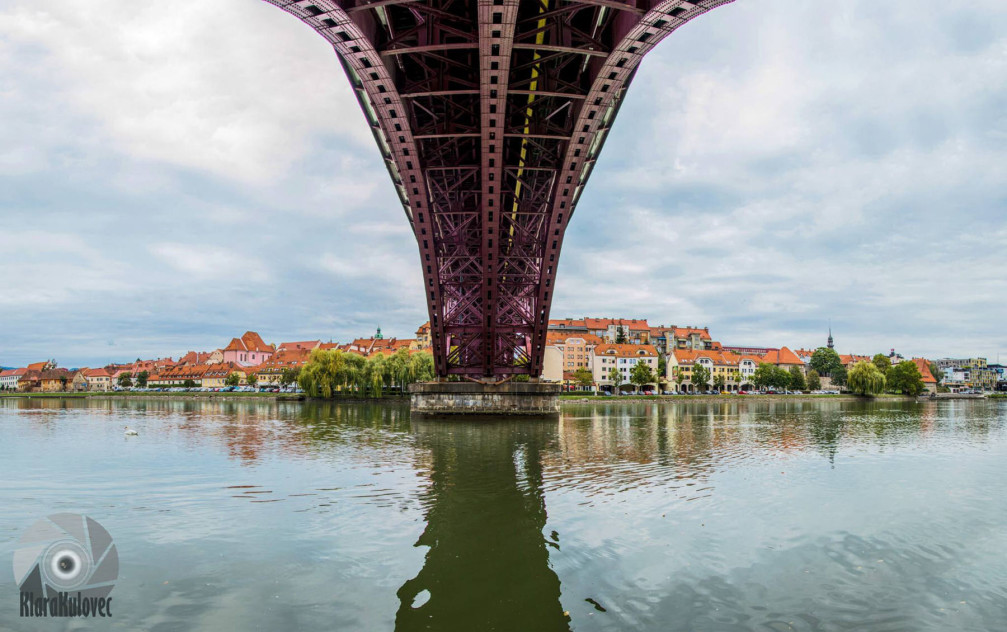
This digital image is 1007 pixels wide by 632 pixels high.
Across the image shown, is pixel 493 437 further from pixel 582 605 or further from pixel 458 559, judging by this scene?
pixel 582 605

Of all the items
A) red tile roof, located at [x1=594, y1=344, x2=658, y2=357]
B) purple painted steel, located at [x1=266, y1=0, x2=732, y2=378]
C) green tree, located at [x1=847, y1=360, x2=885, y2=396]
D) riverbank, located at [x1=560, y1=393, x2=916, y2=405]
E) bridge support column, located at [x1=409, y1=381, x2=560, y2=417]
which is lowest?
riverbank, located at [x1=560, y1=393, x2=916, y2=405]

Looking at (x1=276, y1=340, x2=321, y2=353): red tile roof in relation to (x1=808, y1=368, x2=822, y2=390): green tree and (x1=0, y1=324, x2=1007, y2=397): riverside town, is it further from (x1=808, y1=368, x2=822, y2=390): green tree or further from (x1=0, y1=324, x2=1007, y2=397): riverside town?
(x1=808, y1=368, x2=822, y2=390): green tree

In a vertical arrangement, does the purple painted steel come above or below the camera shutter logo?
above

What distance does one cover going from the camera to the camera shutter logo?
8.03 m

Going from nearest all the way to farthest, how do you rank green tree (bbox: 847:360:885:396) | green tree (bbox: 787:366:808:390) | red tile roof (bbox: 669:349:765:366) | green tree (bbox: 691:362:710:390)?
green tree (bbox: 847:360:885:396)
green tree (bbox: 691:362:710:390)
green tree (bbox: 787:366:808:390)
red tile roof (bbox: 669:349:765:366)

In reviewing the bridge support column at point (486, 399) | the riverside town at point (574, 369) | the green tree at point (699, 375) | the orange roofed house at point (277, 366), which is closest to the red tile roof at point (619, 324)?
the riverside town at point (574, 369)

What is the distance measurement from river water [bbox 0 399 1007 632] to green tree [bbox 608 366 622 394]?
8730 cm

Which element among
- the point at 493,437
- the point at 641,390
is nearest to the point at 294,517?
the point at 493,437

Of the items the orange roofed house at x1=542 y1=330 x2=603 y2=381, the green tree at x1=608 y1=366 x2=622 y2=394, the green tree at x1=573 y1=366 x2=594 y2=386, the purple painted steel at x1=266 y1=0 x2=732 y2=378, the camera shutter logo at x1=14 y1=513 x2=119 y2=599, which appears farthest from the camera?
the orange roofed house at x1=542 y1=330 x2=603 y2=381

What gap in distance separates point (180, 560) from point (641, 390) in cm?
11249

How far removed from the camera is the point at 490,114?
23.3 m

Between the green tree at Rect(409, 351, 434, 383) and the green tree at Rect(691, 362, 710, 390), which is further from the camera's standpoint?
the green tree at Rect(691, 362, 710, 390)

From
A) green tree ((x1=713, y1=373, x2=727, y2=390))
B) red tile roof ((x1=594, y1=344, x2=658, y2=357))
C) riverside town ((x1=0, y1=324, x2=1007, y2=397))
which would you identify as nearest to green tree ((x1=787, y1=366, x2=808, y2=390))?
riverside town ((x1=0, y1=324, x2=1007, y2=397))

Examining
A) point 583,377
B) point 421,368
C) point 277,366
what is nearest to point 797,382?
point 583,377
